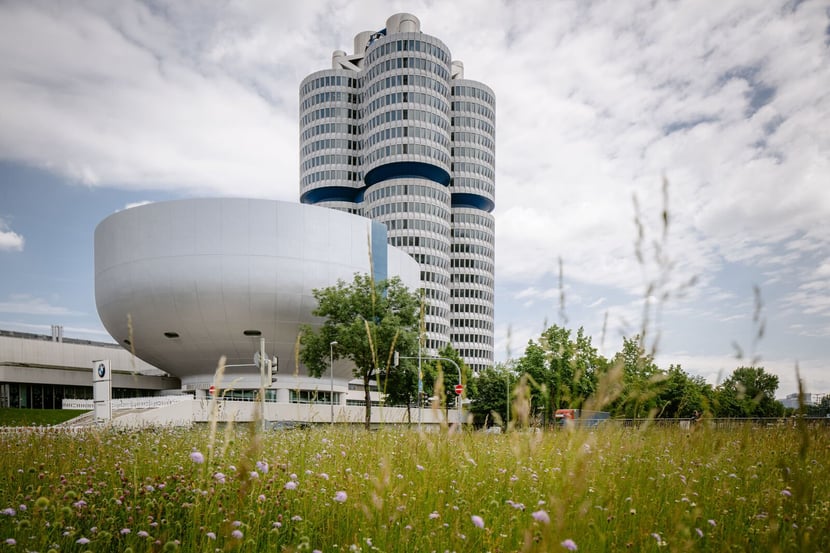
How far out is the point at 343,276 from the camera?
5506 centimetres

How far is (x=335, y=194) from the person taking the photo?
114688 millimetres

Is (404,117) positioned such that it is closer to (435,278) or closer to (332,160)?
(332,160)

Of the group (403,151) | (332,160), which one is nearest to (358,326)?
(403,151)

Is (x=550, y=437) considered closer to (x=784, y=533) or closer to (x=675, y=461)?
(x=675, y=461)

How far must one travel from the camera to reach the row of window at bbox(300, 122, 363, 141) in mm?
112938

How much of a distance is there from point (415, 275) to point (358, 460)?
66.4 m

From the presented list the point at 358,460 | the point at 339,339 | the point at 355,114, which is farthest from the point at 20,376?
the point at 355,114

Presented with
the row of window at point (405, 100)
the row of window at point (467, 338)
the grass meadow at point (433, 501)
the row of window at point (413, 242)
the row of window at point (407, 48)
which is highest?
the row of window at point (407, 48)

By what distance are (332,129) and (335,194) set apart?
44.3 feet

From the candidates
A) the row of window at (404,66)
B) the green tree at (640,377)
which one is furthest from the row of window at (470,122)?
the green tree at (640,377)

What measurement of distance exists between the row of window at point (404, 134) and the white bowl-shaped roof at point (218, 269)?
53.3m

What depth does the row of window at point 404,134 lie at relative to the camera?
104812 millimetres

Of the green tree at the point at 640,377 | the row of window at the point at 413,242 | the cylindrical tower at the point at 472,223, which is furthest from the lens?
the cylindrical tower at the point at 472,223

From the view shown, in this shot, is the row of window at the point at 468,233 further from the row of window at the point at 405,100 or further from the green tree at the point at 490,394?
the green tree at the point at 490,394
